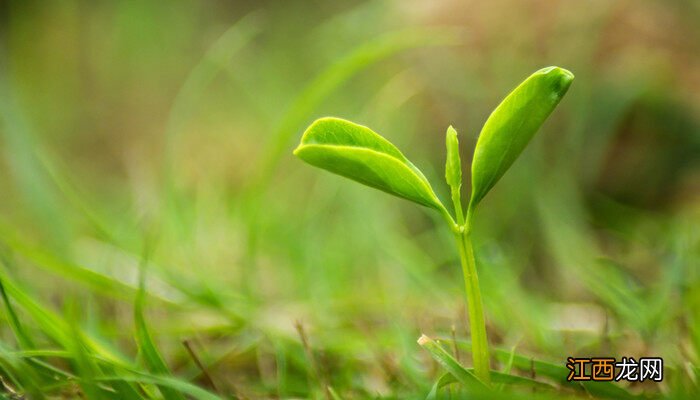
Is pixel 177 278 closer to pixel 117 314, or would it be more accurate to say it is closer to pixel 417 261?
pixel 117 314

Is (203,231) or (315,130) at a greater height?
(203,231)

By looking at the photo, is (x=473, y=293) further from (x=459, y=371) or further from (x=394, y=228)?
(x=394, y=228)

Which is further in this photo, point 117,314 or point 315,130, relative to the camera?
point 117,314

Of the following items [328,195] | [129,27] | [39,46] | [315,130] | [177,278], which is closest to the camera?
[315,130]

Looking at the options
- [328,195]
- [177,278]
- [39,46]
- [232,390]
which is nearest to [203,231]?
[328,195]

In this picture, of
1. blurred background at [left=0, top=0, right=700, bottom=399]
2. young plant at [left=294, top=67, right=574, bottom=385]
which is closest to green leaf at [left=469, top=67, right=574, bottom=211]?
young plant at [left=294, top=67, right=574, bottom=385]

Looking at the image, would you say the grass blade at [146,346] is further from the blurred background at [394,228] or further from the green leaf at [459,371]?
the green leaf at [459,371]

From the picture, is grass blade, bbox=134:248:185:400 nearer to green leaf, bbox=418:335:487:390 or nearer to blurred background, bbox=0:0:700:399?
Result: blurred background, bbox=0:0:700:399
